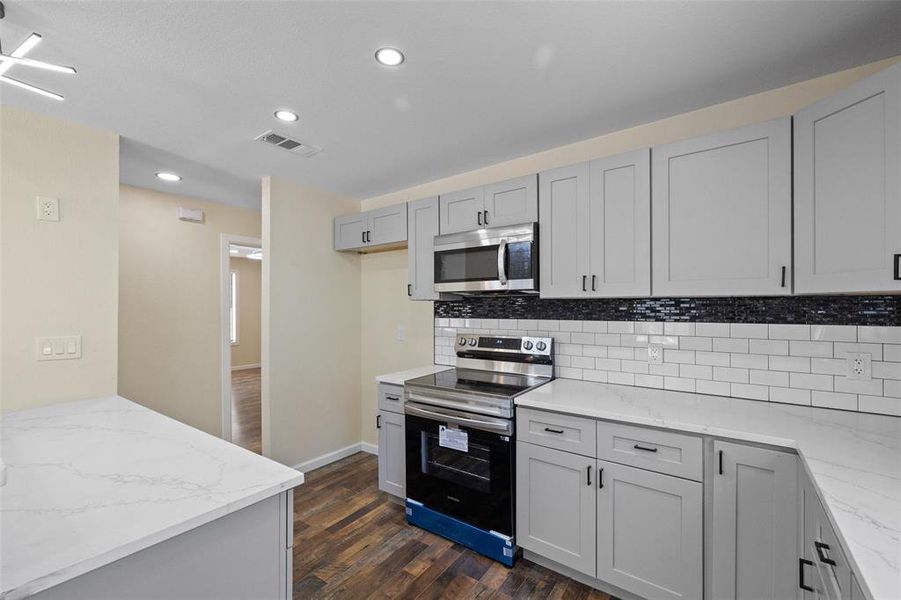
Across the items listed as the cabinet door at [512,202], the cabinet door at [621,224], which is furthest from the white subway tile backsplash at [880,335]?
the cabinet door at [512,202]

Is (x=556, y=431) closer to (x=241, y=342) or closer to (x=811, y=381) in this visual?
(x=811, y=381)

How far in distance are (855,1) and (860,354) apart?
56.0 inches

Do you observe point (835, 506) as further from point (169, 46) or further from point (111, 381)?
point (111, 381)

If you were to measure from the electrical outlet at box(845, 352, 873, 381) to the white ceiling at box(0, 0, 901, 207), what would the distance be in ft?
4.27

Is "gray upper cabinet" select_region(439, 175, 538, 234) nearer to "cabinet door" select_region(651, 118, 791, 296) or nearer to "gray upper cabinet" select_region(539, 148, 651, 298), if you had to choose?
"gray upper cabinet" select_region(539, 148, 651, 298)

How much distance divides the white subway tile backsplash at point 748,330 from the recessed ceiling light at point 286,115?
2615 millimetres

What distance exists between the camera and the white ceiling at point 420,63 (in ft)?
4.74

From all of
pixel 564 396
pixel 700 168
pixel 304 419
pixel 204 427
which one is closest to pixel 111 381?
pixel 304 419

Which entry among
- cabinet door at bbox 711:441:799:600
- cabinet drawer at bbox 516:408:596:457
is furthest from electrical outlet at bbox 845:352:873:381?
cabinet drawer at bbox 516:408:596:457

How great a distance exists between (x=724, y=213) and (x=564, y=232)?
2.56 ft

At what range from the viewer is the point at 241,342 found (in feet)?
29.0

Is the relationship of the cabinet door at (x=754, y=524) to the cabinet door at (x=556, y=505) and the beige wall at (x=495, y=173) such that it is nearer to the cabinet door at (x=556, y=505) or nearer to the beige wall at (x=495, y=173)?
the cabinet door at (x=556, y=505)

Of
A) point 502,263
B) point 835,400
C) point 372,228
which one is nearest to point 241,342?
point 372,228

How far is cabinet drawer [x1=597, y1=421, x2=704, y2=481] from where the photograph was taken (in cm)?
171
